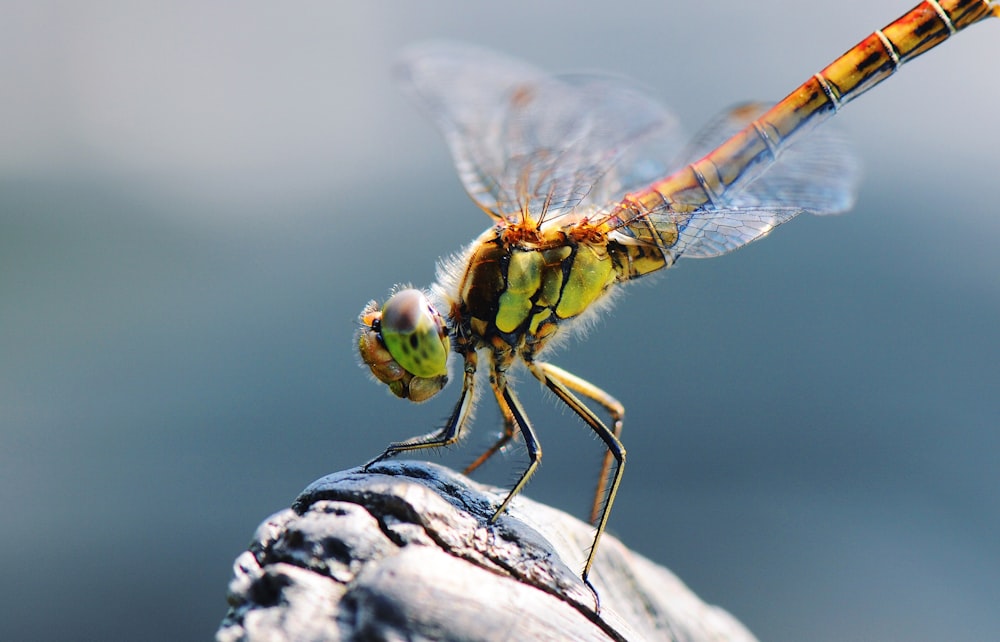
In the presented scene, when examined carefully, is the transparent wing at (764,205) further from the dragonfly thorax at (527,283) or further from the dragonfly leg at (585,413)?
the dragonfly leg at (585,413)

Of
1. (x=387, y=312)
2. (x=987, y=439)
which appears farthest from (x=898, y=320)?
(x=387, y=312)

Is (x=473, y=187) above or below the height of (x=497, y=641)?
above

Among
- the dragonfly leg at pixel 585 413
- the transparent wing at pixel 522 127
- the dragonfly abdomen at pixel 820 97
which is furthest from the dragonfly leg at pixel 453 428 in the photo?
the dragonfly abdomen at pixel 820 97

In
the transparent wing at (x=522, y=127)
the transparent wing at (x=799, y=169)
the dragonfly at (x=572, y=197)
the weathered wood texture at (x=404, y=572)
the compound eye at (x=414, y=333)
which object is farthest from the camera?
the transparent wing at (x=799, y=169)

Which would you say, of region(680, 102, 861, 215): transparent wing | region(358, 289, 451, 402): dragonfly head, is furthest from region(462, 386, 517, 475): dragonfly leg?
region(680, 102, 861, 215): transparent wing

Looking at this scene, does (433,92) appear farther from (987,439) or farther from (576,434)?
(987,439)
